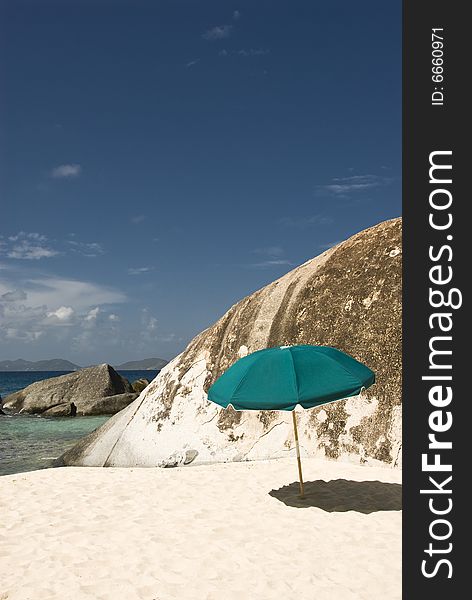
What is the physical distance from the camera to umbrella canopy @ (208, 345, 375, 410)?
7066 millimetres

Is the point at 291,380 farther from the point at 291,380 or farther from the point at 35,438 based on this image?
the point at 35,438

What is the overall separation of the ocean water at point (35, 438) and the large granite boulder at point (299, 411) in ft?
9.25

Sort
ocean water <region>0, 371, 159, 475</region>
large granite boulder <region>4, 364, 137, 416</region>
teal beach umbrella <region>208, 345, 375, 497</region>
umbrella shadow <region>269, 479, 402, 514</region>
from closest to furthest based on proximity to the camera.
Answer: teal beach umbrella <region>208, 345, 375, 497</region>, umbrella shadow <region>269, 479, 402, 514</region>, ocean water <region>0, 371, 159, 475</region>, large granite boulder <region>4, 364, 137, 416</region>

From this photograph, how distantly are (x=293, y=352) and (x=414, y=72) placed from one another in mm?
4010

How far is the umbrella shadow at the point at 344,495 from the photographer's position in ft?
24.7

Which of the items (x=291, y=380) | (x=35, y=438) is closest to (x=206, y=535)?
(x=291, y=380)

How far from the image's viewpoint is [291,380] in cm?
719

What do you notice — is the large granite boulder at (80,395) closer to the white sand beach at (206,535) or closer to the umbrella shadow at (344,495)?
the white sand beach at (206,535)

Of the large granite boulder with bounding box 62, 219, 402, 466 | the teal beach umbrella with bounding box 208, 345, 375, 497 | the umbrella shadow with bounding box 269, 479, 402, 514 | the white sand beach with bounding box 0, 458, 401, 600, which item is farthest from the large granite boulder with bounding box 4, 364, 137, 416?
the teal beach umbrella with bounding box 208, 345, 375, 497

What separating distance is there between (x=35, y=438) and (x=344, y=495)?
15.8m

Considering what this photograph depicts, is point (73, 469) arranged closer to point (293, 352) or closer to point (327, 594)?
point (293, 352)

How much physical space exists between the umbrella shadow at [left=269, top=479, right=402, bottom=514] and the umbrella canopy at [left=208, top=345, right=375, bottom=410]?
62.3 inches

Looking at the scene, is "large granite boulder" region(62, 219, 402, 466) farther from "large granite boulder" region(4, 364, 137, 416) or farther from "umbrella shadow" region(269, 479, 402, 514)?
"large granite boulder" region(4, 364, 137, 416)

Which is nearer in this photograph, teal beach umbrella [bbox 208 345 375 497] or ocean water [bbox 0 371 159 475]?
teal beach umbrella [bbox 208 345 375 497]
